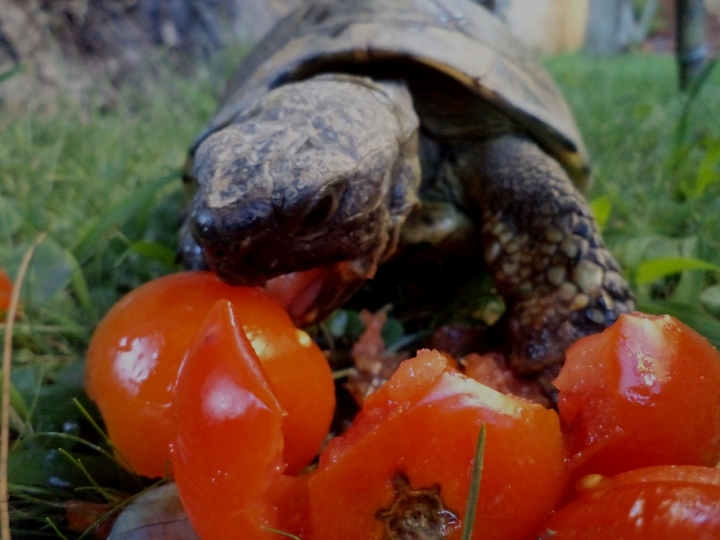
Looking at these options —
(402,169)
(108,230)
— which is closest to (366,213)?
(402,169)

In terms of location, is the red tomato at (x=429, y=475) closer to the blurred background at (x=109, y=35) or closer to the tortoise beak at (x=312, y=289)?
the tortoise beak at (x=312, y=289)

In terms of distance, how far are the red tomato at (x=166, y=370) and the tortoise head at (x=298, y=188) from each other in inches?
4.7

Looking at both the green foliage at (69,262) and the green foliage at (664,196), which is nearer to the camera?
the green foliage at (69,262)

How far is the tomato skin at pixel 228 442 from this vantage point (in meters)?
0.59

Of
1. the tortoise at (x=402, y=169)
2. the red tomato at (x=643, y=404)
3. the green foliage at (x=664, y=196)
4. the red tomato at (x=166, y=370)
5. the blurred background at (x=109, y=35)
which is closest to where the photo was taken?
the red tomato at (x=643, y=404)

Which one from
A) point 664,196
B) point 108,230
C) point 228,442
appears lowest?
point 664,196

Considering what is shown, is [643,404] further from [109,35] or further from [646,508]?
[109,35]

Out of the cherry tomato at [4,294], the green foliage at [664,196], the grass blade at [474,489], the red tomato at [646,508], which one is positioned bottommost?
the green foliage at [664,196]

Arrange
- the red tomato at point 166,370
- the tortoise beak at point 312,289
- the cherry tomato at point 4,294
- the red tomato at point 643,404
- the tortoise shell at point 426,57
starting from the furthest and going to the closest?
the tortoise shell at point 426,57 < the cherry tomato at point 4,294 < the tortoise beak at point 312,289 < the red tomato at point 166,370 < the red tomato at point 643,404

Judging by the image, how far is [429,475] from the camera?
59 cm

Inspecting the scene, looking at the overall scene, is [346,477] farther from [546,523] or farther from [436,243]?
[436,243]

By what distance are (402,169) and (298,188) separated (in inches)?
17.1

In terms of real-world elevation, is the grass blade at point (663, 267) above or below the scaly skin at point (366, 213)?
below

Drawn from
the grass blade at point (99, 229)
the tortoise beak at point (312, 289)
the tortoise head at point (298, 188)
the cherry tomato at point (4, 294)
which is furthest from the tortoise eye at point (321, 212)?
the grass blade at point (99, 229)
